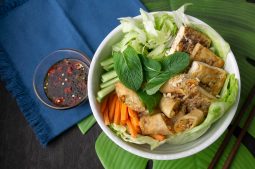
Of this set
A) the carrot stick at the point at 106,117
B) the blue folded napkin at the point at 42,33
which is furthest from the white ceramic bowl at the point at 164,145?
the blue folded napkin at the point at 42,33

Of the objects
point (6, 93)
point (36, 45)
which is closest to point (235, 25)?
point (36, 45)

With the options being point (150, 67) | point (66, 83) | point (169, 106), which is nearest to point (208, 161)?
point (169, 106)

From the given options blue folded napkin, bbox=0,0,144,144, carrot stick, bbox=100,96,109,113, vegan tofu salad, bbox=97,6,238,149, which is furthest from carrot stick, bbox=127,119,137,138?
blue folded napkin, bbox=0,0,144,144

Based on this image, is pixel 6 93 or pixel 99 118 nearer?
pixel 99 118

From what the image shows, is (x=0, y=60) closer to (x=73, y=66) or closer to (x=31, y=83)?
(x=31, y=83)

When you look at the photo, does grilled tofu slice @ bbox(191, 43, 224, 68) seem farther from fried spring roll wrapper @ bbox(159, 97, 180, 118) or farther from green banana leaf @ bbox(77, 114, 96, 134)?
green banana leaf @ bbox(77, 114, 96, 134)

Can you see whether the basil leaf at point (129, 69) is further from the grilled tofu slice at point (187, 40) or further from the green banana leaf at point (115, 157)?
the green banana leaf at point (115, 157)
